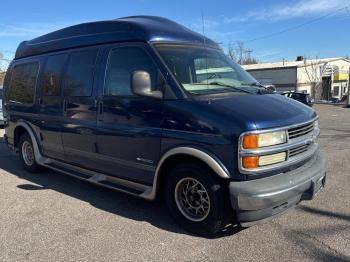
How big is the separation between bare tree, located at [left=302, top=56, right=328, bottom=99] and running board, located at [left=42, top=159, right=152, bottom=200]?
145ft

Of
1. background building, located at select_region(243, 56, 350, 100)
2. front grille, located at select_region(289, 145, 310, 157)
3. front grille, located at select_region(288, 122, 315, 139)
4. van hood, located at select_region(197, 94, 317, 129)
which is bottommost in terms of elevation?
background building, located at select_region(243, 56, 350, 100)

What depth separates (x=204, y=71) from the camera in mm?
4871

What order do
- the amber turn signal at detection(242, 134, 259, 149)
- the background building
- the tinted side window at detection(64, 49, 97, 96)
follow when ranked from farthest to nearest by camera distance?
1. the background building
2. the tinted side window at detection(64, 49, 97, 96)
3. the amber turn signal at detection(242, 134, 259, 149)

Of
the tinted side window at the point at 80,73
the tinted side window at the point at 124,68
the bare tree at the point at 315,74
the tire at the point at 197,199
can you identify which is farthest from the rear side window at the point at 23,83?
the bare tree at the point at 315,74

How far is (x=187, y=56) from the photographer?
4.98 metres

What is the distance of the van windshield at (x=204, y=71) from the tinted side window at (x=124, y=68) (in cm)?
22

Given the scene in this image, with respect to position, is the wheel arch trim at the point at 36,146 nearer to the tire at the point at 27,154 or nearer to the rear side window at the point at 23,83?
the tire at the point at 27,154

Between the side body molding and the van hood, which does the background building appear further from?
the side body molding

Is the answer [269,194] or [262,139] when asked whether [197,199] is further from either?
[262,139]

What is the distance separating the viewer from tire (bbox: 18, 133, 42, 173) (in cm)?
721

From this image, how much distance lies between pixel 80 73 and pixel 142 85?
5.41 ft

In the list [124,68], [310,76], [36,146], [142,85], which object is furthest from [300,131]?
[310,76]

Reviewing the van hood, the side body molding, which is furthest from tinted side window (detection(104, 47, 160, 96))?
the van hood

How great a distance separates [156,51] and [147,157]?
4.20ft
